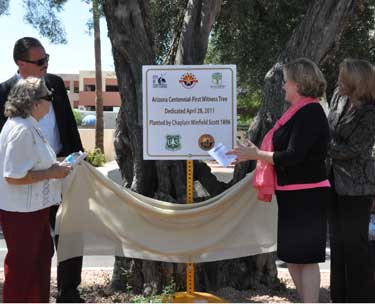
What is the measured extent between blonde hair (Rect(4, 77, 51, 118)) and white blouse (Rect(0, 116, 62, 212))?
0.05m

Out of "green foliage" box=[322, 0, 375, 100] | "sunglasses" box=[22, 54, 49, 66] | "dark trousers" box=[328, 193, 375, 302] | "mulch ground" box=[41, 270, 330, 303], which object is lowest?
"mulch ground" box=[41, 270, 330, 303]

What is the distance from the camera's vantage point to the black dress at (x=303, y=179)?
12.6 feet

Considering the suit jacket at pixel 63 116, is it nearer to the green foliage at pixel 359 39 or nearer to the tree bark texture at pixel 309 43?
the tree bark texture at pixel 309 43

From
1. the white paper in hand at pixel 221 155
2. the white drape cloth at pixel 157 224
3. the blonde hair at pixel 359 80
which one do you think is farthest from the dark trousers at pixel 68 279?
the blonde hair at pixel 359 80

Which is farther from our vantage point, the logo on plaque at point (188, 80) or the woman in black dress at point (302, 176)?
the logo on plaque at point (188, 80)

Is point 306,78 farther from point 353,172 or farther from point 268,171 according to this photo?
point 353,172

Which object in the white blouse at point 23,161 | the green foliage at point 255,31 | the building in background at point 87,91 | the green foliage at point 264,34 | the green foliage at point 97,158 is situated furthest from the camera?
the building in background at point 87,91

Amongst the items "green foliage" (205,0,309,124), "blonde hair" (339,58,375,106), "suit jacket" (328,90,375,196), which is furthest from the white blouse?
"green foliage" (205,0,309,124)

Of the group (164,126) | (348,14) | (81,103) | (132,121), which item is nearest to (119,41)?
(132,121)

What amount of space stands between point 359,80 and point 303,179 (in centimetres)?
92

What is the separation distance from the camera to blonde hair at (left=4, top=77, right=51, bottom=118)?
3.77m

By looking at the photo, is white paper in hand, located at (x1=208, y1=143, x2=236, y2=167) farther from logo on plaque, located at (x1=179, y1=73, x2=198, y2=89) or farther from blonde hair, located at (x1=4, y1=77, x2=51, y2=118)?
blonde hair, located at (x1=4, y1=77, x2=51, y2=118)

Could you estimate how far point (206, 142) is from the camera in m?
4.66

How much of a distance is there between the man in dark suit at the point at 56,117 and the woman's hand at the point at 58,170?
0.87 m
